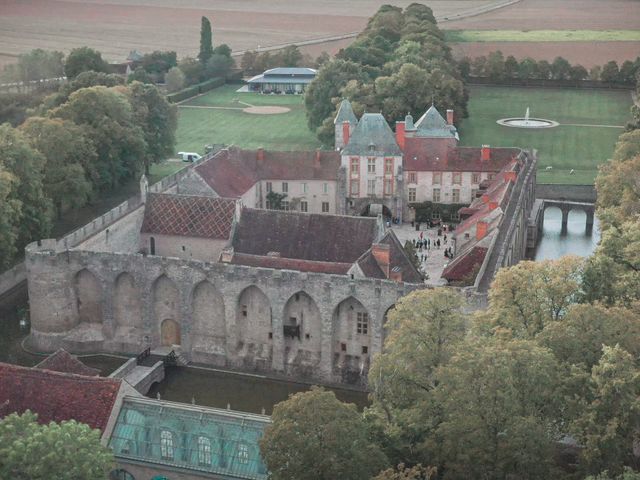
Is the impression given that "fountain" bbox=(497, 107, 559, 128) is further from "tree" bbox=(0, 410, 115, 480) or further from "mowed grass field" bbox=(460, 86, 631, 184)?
"tree" bbox=(0, 410, 115, 480)

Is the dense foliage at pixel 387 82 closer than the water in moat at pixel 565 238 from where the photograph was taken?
No

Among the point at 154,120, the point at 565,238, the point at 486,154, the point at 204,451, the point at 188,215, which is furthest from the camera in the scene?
the point at 154,120

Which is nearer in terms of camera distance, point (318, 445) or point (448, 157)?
point (318, 445)

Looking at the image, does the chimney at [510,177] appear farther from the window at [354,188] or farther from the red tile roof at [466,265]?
the red tile roof at [466,265]

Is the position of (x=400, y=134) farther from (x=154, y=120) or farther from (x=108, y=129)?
(x=154, y=120)

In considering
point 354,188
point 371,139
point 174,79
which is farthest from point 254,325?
point 174,79

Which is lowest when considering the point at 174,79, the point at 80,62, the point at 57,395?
the point at 57,395

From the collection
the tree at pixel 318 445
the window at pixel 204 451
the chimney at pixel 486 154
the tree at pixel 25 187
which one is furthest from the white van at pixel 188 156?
the tree at pixel 318 445
